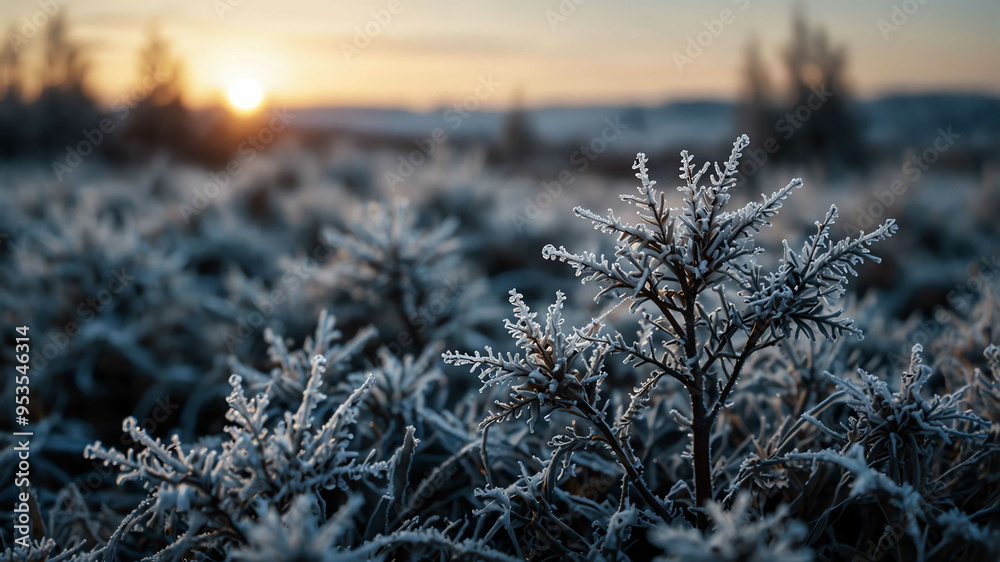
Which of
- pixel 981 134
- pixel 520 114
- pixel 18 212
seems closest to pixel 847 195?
pixel 18 212

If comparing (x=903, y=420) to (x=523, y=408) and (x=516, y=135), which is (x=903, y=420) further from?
(x=516, y=135)

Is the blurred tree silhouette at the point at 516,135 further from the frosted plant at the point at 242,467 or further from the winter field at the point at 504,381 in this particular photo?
the frosted plant at the point at 242,467

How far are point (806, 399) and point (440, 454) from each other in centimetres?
113

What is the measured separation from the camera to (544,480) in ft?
4.70

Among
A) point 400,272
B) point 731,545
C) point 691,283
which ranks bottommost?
point 731,545

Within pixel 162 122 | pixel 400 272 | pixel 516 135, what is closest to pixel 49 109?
pixel 162 122

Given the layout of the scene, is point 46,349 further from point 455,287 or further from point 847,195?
point 847,195

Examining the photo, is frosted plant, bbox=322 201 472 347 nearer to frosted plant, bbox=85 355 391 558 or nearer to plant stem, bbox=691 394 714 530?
frosted plant, bbox=85 355 391 558

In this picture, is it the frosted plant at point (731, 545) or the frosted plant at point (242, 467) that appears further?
the frosted plant at point (242, 467)

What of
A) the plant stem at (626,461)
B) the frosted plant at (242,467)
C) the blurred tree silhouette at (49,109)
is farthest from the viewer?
the blurred tree silhouette at (49,109)

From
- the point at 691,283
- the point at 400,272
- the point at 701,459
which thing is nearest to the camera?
the point at 691,283

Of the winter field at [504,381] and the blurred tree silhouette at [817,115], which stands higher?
the blurred tree silhouette at [817,115]

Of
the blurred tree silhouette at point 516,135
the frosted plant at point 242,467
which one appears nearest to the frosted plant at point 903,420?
the frosted plant at point 242,467

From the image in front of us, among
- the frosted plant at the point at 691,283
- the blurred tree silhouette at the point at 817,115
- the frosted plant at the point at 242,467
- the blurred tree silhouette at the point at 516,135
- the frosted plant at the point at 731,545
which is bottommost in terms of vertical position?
the frosted plant at the point at 731,545
